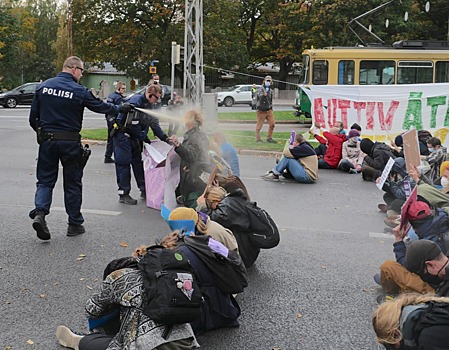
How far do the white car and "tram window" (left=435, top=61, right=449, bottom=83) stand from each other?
19575mm

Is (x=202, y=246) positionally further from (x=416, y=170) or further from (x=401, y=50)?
(x=401, y=50)

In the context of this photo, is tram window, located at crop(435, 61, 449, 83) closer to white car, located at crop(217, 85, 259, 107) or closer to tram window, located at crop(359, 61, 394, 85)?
tram window, located at crop(359, 61, 394, 85)

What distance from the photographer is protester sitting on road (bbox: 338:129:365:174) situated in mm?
12164

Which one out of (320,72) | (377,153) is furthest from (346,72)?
(377,153)

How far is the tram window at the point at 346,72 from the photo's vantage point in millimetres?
21453

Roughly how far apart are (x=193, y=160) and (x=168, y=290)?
4326 millimetres

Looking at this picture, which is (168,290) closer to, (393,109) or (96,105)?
(96,105)

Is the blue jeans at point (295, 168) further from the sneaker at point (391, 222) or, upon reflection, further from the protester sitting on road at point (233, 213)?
the protester sitting on road at point (233, 213)

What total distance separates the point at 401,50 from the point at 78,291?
18.3 meters

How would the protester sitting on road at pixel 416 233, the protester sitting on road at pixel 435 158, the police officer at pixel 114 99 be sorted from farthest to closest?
the police officer at pixel 114 99 → the protester sitting on road at pixel 435 158 → the protester sitting on road at pixel 416 233

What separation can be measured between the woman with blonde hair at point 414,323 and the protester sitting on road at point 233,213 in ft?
7.45

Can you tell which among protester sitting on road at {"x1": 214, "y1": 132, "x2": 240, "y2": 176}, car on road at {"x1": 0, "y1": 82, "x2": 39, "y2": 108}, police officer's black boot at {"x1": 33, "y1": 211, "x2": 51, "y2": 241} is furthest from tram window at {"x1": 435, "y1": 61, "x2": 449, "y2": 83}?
car on road at {"x1": 0, "y1": 82, "x2": 39, "y2": 108}

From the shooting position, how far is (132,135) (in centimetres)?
852

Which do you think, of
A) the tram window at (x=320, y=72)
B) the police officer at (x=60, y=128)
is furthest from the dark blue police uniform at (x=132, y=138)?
the tram window at (x=320, y=72)
